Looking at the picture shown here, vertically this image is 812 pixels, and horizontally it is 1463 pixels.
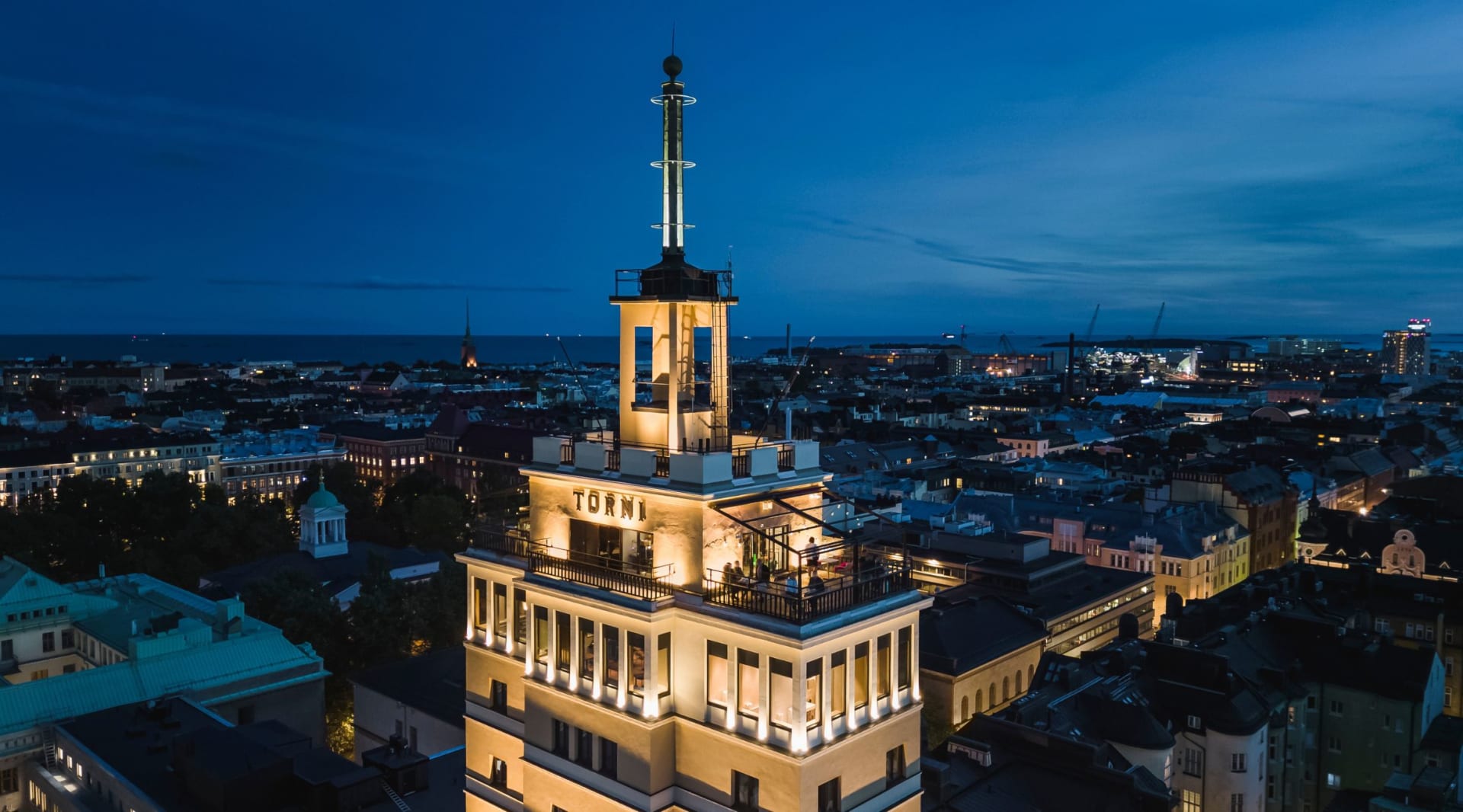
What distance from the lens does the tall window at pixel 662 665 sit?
19609 mm

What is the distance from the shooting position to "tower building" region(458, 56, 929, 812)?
18406 millimetres

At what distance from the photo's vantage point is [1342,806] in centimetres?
3550

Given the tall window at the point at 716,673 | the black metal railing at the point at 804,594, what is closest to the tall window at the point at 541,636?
the tall window at the point at 716,673

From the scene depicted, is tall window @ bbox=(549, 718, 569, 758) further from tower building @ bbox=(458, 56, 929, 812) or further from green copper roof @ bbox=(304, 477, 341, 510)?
green copper roof @ bbox=(304, 477, 341, 510)

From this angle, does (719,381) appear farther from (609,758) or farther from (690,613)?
(609,758)

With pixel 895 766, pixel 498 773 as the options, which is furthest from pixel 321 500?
pixel 895 766

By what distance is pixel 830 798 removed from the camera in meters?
18.8

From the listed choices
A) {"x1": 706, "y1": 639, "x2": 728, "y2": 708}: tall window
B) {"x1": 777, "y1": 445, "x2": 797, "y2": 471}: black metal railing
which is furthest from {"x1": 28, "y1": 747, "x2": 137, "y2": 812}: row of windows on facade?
{"x1": 777, "y1": 445, "x2": 797, "y2": 471}: black metal railing

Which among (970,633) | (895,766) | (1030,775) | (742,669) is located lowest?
(970,633)

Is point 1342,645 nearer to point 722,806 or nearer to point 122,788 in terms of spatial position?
point 722,806

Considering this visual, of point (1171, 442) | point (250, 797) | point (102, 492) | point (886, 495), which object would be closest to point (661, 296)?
point (250, 797)

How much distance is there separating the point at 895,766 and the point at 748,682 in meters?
3.99

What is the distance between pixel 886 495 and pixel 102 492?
67.2 metres

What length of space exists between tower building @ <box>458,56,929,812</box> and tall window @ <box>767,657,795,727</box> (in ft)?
0.16
